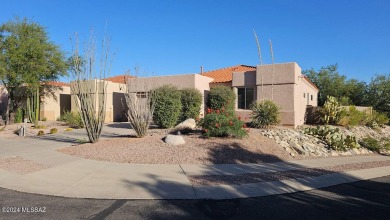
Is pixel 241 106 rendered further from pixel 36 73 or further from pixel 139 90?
pixel 36 73

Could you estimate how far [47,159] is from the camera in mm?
9578

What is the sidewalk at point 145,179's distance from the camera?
20.5ft

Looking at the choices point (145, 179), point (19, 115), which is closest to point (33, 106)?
point (19, 115)

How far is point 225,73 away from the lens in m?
26.0

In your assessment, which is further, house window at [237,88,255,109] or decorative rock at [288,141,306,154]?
house window at [237,88,255,109]

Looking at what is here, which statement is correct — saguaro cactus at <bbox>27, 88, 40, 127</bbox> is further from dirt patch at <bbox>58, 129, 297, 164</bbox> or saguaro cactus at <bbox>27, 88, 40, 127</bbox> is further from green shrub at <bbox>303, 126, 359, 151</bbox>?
green shrub at <bbox>303, 126, 359, 151</bbox>

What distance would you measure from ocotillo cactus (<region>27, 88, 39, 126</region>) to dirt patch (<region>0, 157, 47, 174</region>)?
16.3 metres

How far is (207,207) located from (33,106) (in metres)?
26.2

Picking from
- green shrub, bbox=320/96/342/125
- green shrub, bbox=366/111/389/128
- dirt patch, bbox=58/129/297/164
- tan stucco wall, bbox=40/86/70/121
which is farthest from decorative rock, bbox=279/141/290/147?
tan stucco wall, bbox=40/86/70/121

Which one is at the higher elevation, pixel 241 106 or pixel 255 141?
pixel 241 106

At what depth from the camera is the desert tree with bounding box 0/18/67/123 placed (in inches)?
851

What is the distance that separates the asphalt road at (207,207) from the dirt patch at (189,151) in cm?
346

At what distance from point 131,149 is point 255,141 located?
4839 millimetres

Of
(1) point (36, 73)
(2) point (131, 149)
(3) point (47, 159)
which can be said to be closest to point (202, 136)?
(2) point (131, 149)
